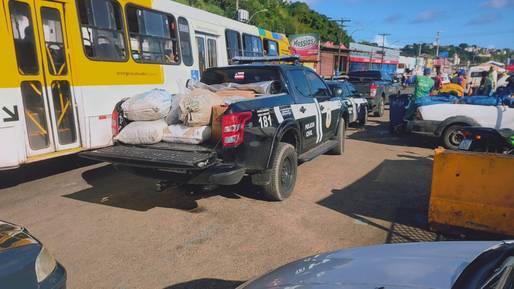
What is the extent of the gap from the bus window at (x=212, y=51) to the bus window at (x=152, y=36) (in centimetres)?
172

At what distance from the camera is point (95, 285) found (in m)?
3.33

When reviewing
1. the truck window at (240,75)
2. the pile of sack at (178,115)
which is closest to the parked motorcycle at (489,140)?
the truck window at (240,75)

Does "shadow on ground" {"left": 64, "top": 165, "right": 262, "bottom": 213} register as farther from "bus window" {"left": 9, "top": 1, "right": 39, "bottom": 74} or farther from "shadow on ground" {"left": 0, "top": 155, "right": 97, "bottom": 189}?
"bus window" {"left": 9, "top": 1, "right": 39, "bottom": 74}

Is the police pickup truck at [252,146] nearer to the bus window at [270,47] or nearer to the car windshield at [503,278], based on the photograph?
the car windshield at [503,278]

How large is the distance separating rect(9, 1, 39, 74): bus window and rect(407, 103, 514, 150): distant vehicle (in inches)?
310

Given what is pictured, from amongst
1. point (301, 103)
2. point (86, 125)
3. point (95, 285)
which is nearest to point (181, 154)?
point (95, 285)

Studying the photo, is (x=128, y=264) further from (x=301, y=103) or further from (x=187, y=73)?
(x=187, y=73)

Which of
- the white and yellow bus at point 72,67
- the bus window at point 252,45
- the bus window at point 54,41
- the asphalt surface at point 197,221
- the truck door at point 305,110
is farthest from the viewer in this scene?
the bus window at point 252,45

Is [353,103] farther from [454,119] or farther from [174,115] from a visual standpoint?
[174,115]

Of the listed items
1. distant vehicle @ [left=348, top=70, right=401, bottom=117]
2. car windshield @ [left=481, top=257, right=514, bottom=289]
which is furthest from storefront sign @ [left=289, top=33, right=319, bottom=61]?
car windshield @ [left=481, top=257, right=514, bottom=289]

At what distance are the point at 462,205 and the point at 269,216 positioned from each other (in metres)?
2.19

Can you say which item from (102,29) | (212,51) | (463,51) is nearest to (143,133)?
(102,29)

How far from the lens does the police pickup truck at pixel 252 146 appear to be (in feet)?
14.3

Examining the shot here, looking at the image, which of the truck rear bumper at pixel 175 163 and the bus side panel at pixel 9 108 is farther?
the bus side panel at pixel 9 108
